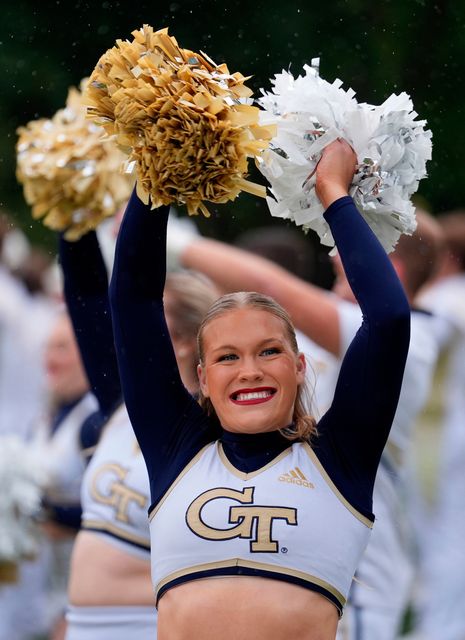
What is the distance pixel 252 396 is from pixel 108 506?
1.27 meters

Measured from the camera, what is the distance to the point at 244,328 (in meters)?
3.36

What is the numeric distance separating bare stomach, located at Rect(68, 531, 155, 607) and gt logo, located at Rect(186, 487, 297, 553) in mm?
1244

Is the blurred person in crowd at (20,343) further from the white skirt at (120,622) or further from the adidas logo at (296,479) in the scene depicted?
the adidas logo at (296,479)

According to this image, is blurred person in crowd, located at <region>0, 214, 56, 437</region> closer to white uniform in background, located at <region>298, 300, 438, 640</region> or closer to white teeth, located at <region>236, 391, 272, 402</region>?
white uniform in background, located at <region>298, 300, 438, 640</region>

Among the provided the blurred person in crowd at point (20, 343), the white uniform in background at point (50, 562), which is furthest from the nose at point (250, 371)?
the blurred person in crowd at point (20, 343)

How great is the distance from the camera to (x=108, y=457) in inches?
177

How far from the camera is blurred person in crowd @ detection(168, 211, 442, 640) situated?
462 cm

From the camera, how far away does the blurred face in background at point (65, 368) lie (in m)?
6.31

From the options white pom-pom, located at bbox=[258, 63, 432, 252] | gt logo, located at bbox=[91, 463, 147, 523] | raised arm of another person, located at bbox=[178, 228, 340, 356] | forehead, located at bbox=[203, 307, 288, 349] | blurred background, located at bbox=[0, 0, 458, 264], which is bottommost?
forehead, located at bbox=[203, 307, 288, 349]

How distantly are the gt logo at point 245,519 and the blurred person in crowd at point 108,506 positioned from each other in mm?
1152

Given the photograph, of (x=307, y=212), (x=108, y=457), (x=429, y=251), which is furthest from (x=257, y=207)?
(x=307, y=212)

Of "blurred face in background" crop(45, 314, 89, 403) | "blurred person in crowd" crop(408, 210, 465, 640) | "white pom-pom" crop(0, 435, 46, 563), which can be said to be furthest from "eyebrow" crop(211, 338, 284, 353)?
"blurred person in crowd" crop(408, 210, 465, 640)

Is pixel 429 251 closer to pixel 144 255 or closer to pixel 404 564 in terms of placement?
pixel 404 564

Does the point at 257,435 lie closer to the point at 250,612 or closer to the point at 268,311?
the point at 268,311
